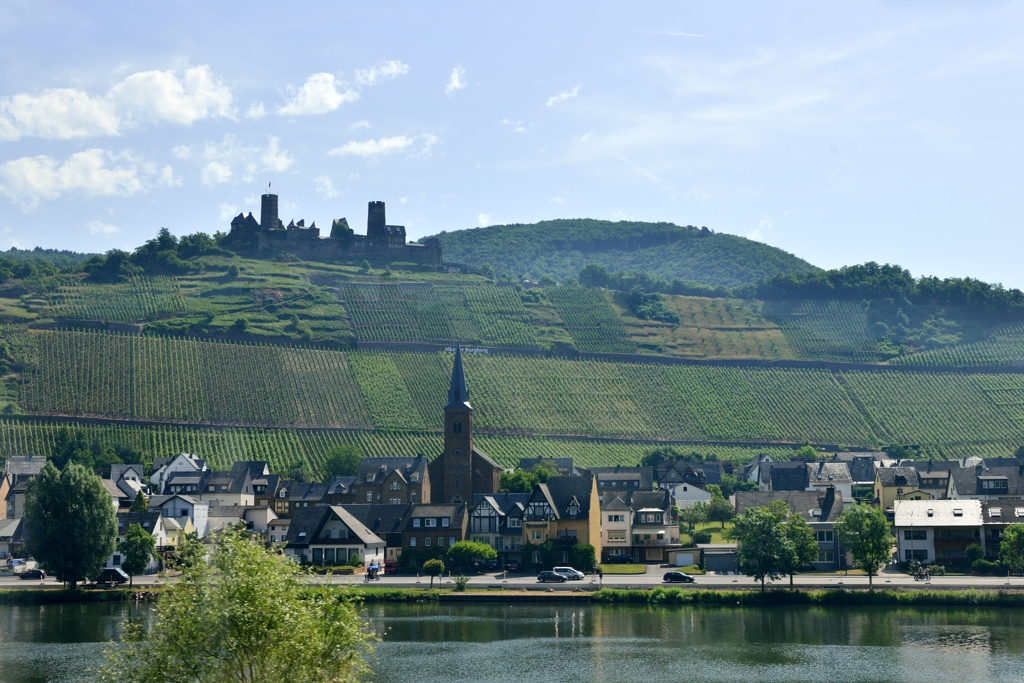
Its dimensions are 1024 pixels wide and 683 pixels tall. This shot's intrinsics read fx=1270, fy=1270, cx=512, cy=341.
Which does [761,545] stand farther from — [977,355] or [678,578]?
[977,355]

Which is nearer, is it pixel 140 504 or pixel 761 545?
pixel 761 545

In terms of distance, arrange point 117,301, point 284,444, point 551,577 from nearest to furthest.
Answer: point 551,577 < point 284,444 < point 117,301

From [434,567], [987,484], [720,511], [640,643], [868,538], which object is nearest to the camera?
[640,643]

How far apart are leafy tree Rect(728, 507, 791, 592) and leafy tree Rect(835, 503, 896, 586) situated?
4.54m

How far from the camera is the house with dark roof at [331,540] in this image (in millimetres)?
84875

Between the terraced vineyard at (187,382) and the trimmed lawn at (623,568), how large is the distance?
2072 inches

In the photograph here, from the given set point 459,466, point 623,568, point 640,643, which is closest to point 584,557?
point 623,568

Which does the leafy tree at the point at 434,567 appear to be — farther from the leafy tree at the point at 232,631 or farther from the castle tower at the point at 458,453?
the leafy tree at the point at 232,631

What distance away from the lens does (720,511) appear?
106 meters

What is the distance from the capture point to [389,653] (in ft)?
174

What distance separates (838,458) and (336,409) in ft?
175

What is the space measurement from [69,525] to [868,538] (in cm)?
4601

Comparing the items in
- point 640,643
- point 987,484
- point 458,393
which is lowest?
point 640,643

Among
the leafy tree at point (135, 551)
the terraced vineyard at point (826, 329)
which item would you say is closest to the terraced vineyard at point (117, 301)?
the leafy tree at point (135, 551)
